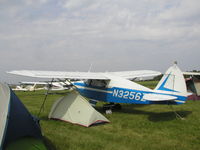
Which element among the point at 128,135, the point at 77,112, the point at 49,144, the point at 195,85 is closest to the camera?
the point at 49,144

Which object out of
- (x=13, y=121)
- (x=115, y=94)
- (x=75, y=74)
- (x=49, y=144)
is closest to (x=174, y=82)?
(x=115, y=94)

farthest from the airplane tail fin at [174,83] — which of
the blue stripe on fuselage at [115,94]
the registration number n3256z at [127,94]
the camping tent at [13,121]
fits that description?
the camping tent at [13,121]

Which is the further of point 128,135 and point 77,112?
point 77,112

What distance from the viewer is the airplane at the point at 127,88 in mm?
7777

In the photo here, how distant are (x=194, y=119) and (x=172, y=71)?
1.99 meters

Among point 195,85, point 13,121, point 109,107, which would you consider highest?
point 13,121

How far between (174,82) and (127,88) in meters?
2.09

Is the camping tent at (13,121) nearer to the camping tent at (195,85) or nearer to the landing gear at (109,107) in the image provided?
the landing gear at (109,107)

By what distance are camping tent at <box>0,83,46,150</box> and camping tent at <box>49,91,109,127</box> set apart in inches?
95.7

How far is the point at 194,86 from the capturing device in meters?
13.8

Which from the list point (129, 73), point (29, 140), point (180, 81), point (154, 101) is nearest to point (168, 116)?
point (154, 101)

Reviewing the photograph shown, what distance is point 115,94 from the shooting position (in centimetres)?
960

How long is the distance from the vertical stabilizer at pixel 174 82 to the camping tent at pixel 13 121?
5.20 meters

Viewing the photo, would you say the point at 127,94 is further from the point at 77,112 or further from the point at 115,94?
the point at 77,112
